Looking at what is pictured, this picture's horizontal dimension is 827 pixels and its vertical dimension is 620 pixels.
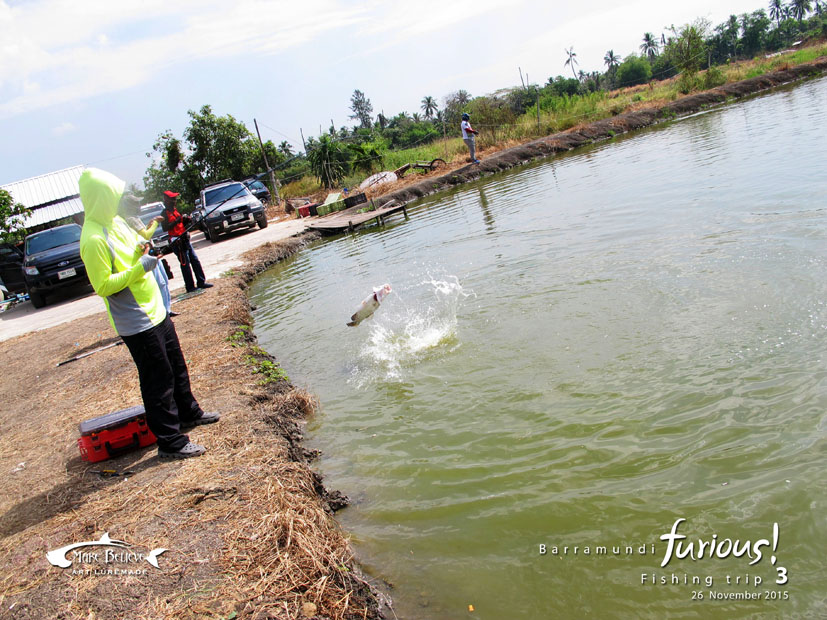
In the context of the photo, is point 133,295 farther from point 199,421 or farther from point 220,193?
point 220,193

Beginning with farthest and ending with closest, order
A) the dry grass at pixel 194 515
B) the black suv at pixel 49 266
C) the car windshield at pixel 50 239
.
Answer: the car windshield at pixel 50 239
the black suv at pixel 49 266
the dry grass at pixel 194 515

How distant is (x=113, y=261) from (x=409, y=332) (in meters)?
4.05

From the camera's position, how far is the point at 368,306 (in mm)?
7328

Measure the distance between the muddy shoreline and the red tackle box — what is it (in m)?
0.11

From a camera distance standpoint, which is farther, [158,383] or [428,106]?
[428,106]

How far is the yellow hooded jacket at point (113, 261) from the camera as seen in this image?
155 inches

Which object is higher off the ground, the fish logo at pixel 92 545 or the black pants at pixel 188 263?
the black pants at pixel 188 263

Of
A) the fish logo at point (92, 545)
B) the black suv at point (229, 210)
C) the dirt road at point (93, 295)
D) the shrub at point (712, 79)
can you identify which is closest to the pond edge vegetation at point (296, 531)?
the fish logo at point (92, 545)

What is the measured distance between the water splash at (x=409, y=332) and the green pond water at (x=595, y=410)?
0.04m

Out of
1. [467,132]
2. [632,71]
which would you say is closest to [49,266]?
[467,132]

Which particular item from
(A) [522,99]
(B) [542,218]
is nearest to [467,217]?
(B) [542,218]

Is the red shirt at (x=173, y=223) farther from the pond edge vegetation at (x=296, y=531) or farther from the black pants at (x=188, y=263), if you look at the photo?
the pond edge vegetation at (x=296, y=531)

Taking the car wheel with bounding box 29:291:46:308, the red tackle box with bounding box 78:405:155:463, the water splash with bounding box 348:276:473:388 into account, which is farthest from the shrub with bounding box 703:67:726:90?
the red tackle box with bounding box 78:405:155:463
